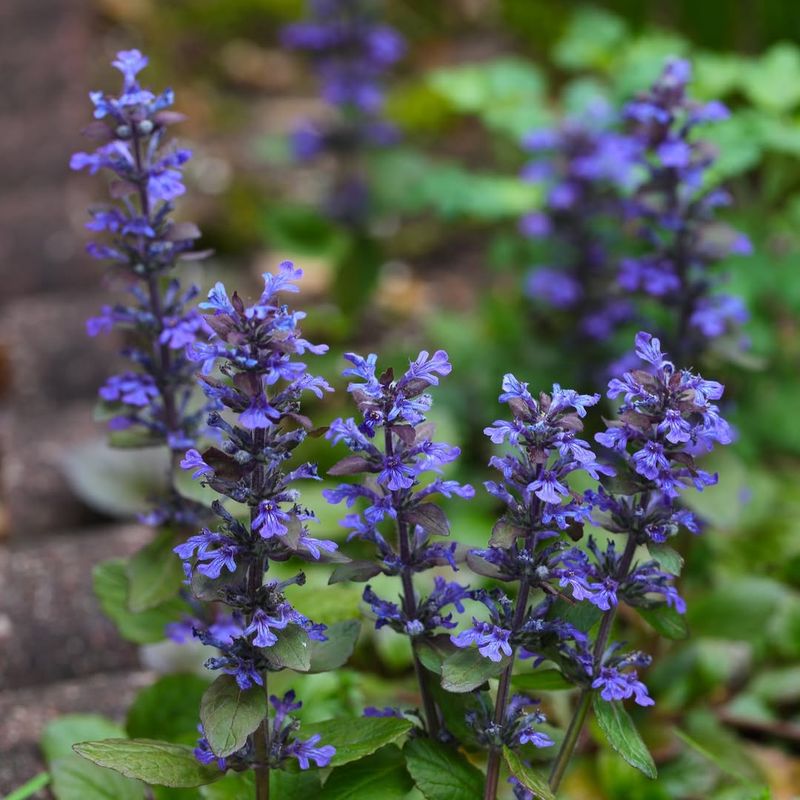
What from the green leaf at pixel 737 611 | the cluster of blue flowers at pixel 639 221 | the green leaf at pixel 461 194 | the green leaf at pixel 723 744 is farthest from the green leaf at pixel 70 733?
the green leaf at pixel 461 194

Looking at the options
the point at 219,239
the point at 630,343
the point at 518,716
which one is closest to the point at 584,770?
the point at 518,716

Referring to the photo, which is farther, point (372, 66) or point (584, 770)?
point (372, 66)

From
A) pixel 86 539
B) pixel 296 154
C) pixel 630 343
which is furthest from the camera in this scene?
pixel 296 154

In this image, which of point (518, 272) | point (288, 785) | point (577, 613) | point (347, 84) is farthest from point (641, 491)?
point (347, 84)

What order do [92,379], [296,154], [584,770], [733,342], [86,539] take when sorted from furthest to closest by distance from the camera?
[296,154], [92,379], [86,539], [733,342], [584,770]

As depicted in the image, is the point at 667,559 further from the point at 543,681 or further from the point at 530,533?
the point at 543,681

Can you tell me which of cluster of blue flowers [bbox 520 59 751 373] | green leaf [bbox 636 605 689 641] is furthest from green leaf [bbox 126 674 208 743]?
cluster of blue flowers [bbox 520 59 751 373]

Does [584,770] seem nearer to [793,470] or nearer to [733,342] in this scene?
[733,342]
